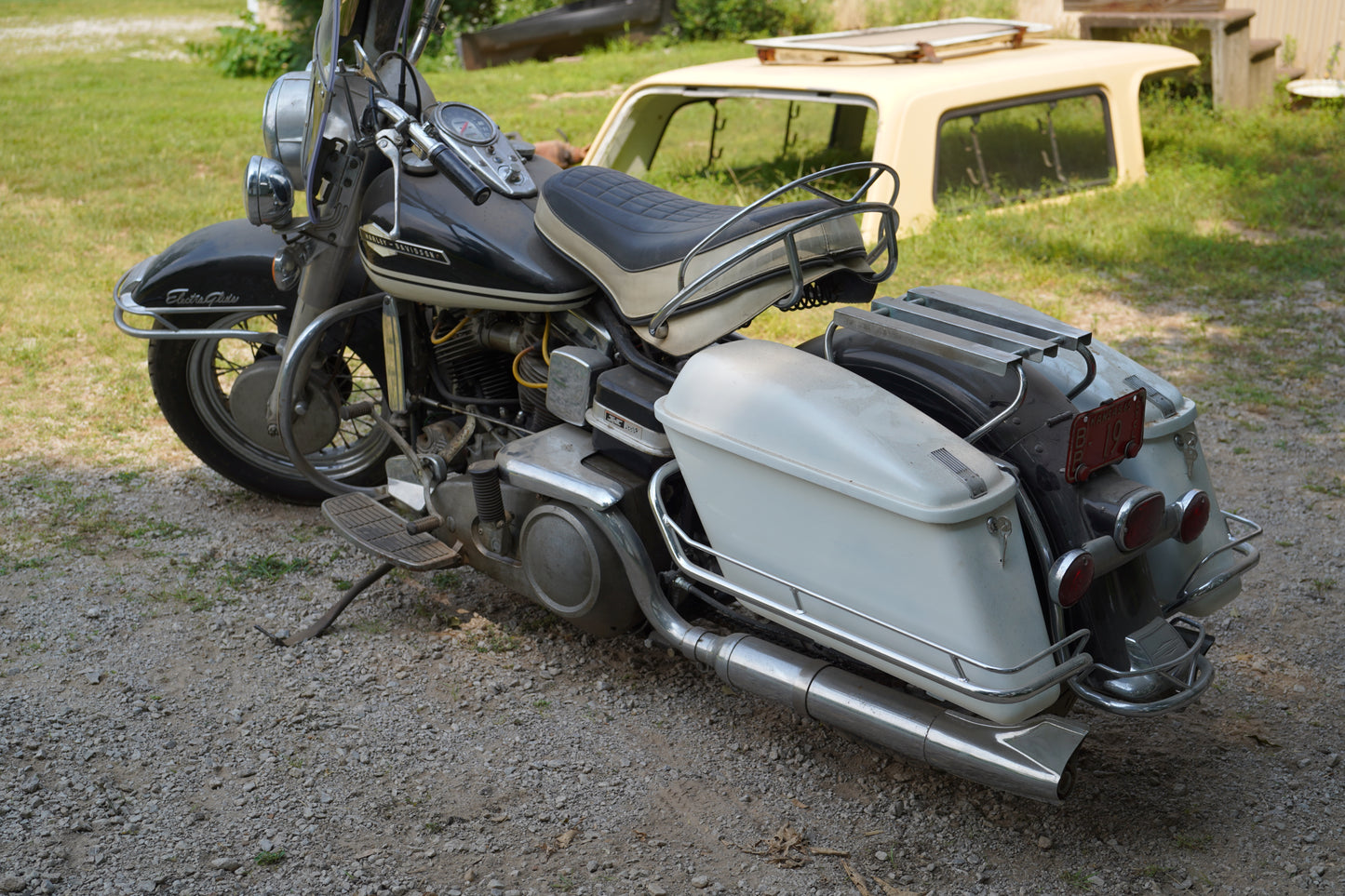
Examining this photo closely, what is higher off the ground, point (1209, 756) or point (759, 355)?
point (759, 355)

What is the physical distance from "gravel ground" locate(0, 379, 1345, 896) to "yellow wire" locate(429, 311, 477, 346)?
0.77 metres

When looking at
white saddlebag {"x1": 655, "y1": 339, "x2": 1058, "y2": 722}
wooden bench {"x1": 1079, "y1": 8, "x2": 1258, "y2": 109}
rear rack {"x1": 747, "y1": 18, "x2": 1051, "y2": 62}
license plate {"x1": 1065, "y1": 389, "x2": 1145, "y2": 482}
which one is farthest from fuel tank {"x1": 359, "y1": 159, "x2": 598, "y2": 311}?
wooden bench {"x1": 1079, "y1": 8, "x2": 1258, "y2": 109}

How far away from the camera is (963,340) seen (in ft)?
7.45

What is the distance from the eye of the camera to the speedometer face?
2.92 m

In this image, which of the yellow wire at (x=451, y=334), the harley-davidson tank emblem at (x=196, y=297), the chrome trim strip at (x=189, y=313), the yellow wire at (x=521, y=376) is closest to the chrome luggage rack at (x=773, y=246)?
the yellow wire at (x=521, y=376)

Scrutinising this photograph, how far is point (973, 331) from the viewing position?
232 cm

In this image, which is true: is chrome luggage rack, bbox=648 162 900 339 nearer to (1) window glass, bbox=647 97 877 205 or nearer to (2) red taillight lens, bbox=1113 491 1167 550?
(2) red taillight lens, bbox=1113 491 1167 550

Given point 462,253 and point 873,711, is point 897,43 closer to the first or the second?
point 462,253

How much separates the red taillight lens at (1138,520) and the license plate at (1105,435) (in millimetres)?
100

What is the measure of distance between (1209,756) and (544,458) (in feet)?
5.61

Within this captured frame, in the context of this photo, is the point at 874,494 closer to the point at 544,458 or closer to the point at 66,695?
the point at 544,458

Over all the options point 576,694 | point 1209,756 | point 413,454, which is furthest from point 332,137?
point 1209,756

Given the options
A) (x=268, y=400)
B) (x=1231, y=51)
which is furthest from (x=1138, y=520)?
(x=1231, y=51)

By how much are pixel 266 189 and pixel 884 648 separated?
187 centimetres
